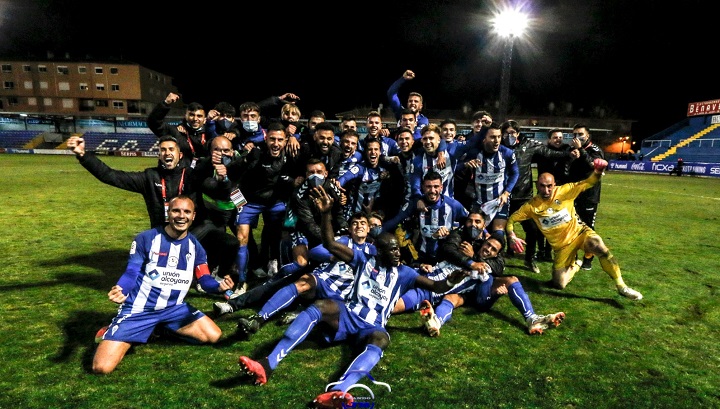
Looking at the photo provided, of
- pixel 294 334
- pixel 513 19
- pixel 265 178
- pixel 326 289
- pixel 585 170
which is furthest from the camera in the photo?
pixel 513 19

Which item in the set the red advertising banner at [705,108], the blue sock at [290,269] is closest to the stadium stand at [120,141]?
the blue sock at [290,269]

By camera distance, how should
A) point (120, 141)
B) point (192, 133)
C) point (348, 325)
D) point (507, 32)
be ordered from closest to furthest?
point (348, 325) < point (192, 133) < point (507, 32) < point (120, 141)

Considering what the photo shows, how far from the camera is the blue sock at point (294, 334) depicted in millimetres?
3102

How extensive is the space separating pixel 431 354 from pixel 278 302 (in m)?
1.50

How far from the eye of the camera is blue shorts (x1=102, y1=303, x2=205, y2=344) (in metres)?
3.39

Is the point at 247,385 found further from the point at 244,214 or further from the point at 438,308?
the point at 244,214

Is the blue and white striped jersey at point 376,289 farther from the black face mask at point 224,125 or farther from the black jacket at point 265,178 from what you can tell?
the black face mask at point 224,125

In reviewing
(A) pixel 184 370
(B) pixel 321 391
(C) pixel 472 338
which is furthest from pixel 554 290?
(A) pixel 184 370

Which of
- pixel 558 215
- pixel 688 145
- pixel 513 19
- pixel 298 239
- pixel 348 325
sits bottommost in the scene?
pixel 348 325

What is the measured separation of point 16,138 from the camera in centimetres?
4838

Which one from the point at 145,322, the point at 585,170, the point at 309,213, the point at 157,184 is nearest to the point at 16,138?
the point at 157,184

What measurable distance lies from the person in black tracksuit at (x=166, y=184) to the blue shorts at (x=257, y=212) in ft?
1.41

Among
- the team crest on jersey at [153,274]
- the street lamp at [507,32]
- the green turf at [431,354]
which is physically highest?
the street lamp at [507,32]

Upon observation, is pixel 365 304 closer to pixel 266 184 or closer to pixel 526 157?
pixel 266 184
